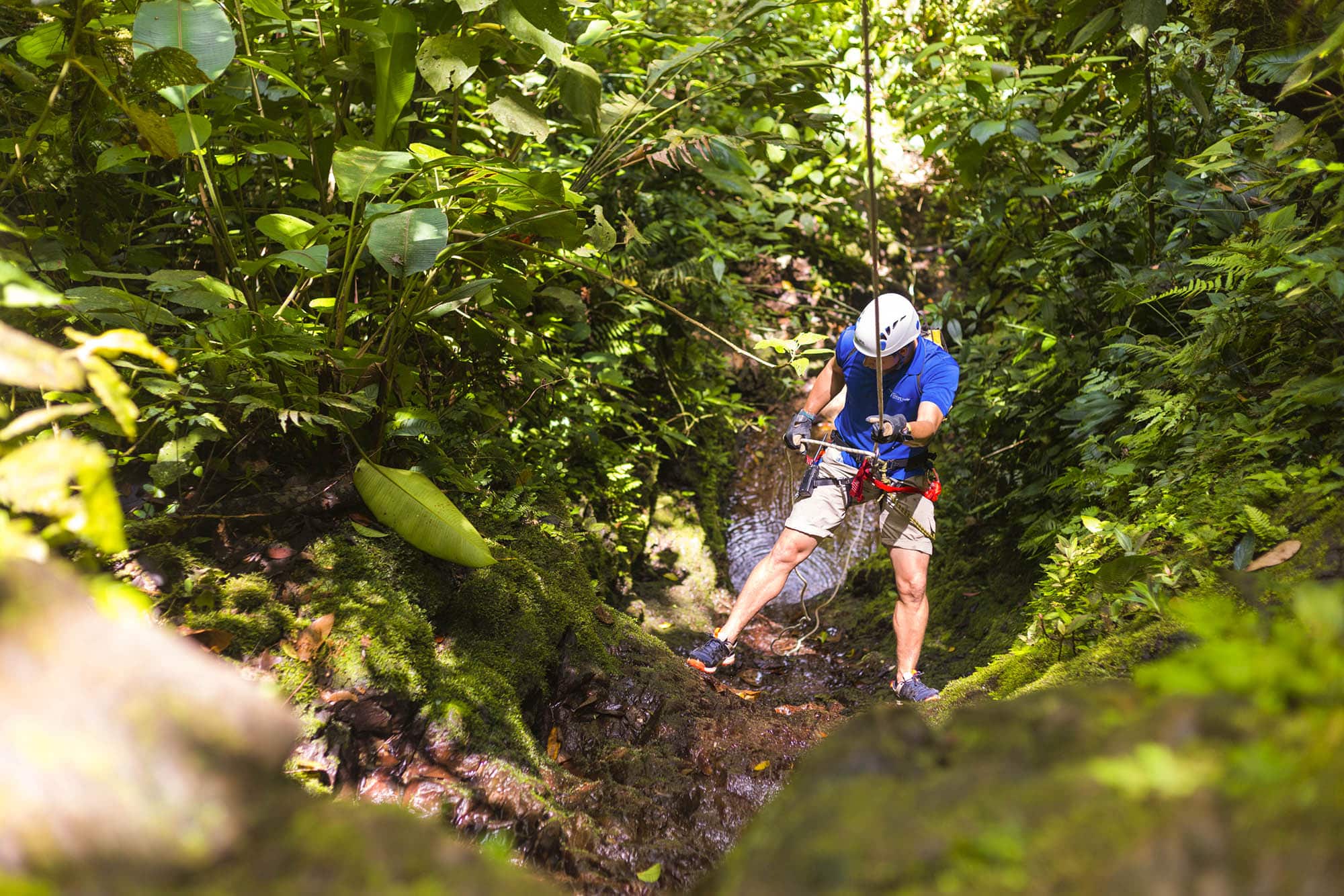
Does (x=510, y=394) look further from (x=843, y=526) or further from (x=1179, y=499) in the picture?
(x=843, y=526)

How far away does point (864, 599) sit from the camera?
606 cm

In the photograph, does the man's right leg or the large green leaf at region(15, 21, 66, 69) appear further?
the man's right leg

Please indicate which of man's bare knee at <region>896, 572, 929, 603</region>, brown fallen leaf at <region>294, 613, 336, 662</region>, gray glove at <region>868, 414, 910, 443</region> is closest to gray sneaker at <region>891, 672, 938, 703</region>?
man's bare knee at <region>896, 572, 929, 603</region>

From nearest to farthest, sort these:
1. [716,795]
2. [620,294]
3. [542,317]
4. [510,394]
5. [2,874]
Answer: [2,874] → [716,795] → [510,394] → [542,317] → [620,294]

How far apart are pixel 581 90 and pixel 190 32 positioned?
4.68ft

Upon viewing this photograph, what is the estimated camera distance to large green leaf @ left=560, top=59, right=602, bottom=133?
10.4 ft

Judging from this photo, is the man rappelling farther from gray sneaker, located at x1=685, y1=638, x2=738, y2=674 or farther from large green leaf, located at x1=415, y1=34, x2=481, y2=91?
large green leaf, located at x1=415, y1=34, x2=481, y2=91

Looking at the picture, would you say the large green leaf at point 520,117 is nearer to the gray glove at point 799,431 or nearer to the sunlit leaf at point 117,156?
the sunlit leaf at point 117,156

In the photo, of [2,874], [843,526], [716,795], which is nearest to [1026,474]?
[843,526]

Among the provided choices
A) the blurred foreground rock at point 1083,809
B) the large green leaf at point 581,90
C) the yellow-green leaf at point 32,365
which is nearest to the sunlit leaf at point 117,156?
the large green leaf at point 581,90

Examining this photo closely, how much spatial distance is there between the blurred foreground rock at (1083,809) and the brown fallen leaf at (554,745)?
2.22 metres

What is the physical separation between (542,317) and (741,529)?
3350 mm

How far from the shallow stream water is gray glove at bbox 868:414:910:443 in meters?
2.39

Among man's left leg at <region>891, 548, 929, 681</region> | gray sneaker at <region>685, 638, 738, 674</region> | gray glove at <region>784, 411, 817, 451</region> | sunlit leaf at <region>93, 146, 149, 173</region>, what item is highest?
sunlit leaf at <region>93, 146, 149, 173</region>
